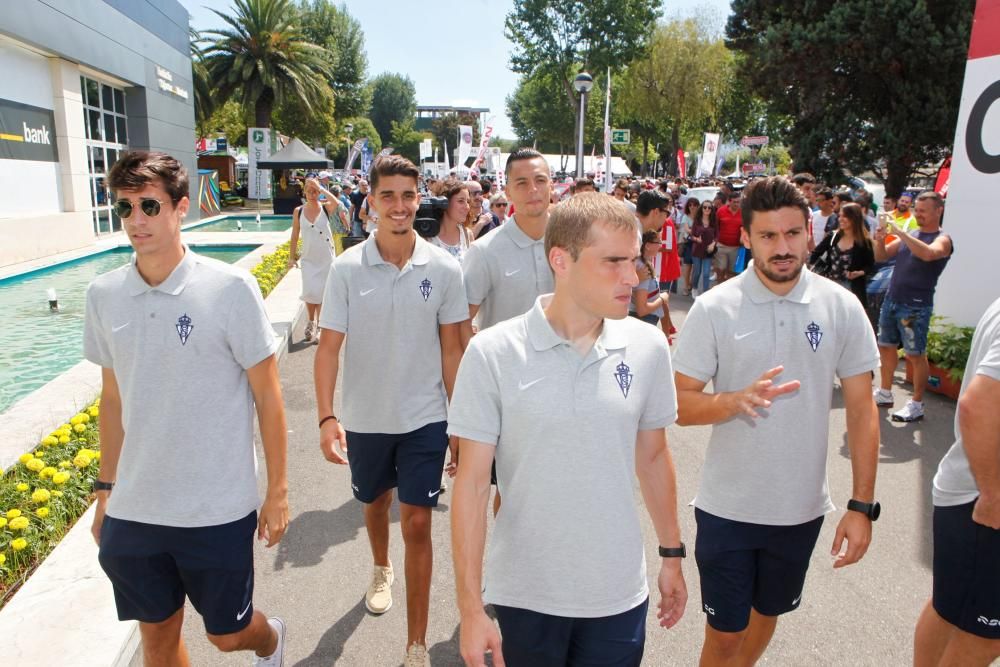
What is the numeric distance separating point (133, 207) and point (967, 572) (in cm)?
318

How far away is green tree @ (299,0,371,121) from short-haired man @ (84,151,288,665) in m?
55.5

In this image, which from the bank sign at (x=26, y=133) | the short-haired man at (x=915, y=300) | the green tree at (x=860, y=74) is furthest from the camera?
the green tree at (x=860, y=74)

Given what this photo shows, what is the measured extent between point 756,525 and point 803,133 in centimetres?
2111

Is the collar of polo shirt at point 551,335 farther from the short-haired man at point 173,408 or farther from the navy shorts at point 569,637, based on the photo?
the short-haired man at point 173,408

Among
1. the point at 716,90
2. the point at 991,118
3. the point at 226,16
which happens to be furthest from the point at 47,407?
the point at 716,90

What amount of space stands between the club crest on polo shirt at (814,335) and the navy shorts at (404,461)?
175cm

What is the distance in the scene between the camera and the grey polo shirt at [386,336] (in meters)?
3.57

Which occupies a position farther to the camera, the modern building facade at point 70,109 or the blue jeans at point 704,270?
the modern building facade at point 70,109

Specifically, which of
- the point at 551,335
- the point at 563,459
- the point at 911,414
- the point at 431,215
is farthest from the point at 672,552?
the point at 911,414

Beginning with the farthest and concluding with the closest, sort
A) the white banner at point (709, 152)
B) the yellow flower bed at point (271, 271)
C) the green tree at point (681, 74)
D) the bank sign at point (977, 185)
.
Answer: the green tree at point (681, 74)
the white banner at point (709, 152)
the yellow flower bed at point (271, 271)
the bank sign at point (977, 185)

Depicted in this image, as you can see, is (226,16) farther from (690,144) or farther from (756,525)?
(690,144)

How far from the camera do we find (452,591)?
405 cm

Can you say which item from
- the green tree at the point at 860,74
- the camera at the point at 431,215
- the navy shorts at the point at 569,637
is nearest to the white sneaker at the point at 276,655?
the navy shorts at the point at 569,637

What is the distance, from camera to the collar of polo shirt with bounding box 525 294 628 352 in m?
2.09
